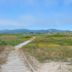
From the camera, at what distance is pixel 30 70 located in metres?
18.7

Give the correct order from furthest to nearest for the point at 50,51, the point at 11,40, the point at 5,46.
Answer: the point at 11,40 → the point at 5,46 → the point at 50,51

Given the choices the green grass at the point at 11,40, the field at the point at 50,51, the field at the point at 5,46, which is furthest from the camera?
the green grass at the point at 11,40

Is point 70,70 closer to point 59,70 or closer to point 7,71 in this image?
point 59,70

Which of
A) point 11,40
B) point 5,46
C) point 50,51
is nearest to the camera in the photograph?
point 50,51

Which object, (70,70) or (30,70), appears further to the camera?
(70,70)

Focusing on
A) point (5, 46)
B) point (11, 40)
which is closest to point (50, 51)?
point (5, 46)

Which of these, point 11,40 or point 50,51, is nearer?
point 50,51

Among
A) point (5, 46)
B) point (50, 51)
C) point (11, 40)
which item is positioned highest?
point (50, 51)

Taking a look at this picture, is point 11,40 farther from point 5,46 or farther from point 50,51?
point 50,51

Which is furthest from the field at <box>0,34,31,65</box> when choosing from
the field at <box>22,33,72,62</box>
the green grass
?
the field at <box>22,33,72,62</box>

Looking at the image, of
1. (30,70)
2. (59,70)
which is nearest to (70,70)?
(59,70)

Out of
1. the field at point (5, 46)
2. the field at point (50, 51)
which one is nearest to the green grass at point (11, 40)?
the field at point (5, 46)

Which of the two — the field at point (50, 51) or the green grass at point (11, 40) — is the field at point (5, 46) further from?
the field at point (50, 51)

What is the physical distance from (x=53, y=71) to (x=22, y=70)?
3.53m
